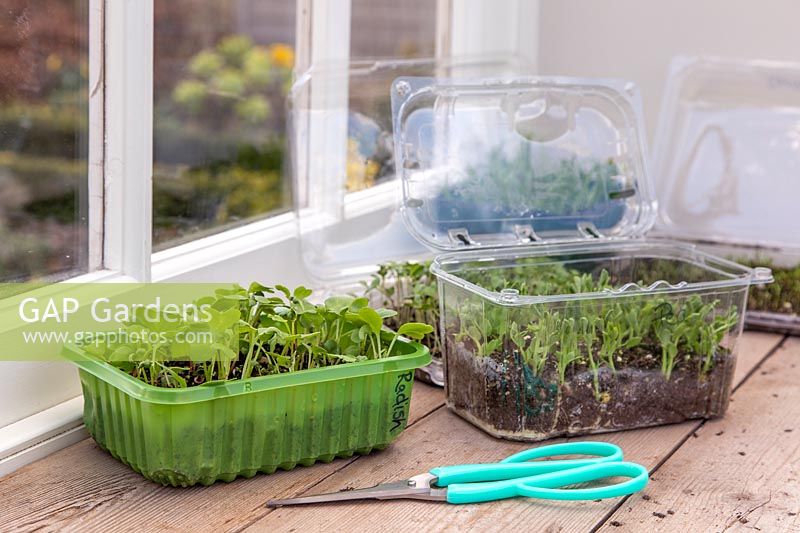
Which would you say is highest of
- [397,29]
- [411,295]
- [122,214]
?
[397,29]

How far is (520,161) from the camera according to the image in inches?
50.5

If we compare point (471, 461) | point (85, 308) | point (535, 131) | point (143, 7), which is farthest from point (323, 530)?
point (535, 131)

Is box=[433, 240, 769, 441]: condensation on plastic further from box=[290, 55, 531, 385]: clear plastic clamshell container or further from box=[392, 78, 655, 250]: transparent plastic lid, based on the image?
box=[290, 55, 531, 385]: clear plastic clamshell container

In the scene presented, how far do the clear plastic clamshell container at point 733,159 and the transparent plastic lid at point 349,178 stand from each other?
463 millimetres

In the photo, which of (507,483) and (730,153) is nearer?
(507,483)

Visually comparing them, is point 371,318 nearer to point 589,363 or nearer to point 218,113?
point 589,363

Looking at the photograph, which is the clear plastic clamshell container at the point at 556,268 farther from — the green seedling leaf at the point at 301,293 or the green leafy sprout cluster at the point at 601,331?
the green seedling leaf at the point at 301,293

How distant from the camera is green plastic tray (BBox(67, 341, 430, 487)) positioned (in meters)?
0.81

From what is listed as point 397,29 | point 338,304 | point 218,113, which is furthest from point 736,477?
point 218,113

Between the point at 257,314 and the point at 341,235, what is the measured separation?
40 centimetres

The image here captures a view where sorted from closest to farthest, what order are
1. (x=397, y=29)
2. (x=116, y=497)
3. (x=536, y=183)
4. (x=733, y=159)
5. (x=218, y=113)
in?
(x=116, y=497)
(x=536, y=183)
(x=733, y=159)
(x=397, y=29)
(x=218, y=113)

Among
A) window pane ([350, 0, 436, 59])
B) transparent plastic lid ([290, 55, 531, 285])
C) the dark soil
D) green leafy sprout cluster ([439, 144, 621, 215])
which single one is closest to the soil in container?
the dark soil

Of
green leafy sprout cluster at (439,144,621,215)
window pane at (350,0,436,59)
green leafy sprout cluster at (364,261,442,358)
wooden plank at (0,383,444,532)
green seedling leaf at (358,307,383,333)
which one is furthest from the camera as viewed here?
window pane at (350,0,436,59)

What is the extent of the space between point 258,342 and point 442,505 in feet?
0.70
